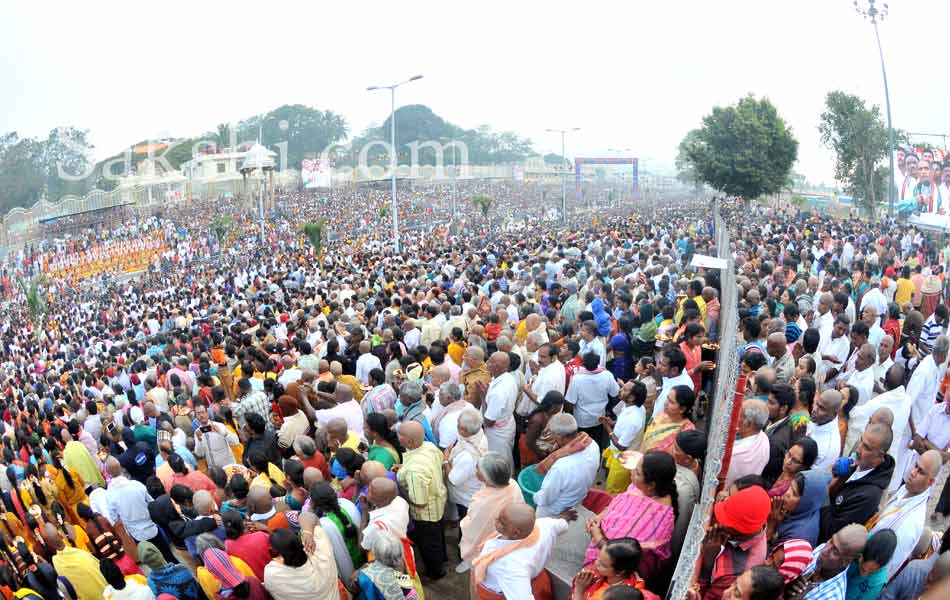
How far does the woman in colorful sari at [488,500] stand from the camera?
11.7ft

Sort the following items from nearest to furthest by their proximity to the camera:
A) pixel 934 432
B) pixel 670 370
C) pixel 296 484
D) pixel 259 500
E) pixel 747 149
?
pixel 259 500 → pixel 296 484 → pixel 934 432 → pixel 670 370 → pixel 747 149

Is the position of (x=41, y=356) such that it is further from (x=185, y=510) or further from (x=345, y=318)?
(x=185, y=510)

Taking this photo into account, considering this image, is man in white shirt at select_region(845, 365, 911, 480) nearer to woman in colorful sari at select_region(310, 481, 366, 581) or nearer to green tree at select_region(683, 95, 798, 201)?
woman in colorful sari at select_region(310, 481, 366, 581)

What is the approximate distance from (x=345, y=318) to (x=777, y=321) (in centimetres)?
603

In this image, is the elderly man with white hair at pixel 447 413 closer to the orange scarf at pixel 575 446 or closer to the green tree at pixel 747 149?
the orange scarf at pixel 575 446

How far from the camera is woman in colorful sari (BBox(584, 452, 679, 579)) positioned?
3.08 m

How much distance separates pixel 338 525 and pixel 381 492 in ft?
1.19

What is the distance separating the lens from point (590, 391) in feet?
17.3

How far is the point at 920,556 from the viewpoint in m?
3.16

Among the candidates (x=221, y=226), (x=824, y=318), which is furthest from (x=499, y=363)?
(x=221, y=226)

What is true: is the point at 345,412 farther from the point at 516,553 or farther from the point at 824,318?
the point at 824,318

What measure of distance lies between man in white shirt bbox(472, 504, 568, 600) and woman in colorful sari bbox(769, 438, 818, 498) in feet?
3.91

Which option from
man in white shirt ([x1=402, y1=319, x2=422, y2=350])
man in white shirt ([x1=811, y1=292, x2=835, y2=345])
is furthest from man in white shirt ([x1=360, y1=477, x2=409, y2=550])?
man in white shirt ([x1=811, y1=292, x2=835, y2=345])

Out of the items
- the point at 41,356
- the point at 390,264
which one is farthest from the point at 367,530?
the point at 41,356
